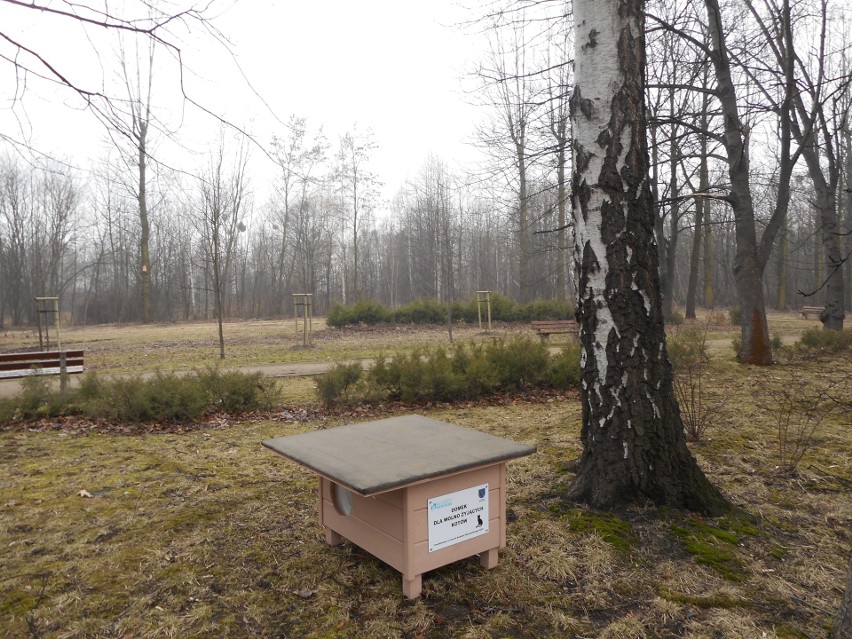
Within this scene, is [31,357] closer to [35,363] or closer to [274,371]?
[35,363]

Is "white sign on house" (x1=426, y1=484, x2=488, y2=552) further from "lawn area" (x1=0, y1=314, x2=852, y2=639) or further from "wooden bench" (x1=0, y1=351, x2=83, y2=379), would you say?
"wooden bench" (x1=0, y1=351, x2=83, y2=379)

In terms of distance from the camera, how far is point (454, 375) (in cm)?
796

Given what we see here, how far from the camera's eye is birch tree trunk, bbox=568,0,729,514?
3459 millimetres

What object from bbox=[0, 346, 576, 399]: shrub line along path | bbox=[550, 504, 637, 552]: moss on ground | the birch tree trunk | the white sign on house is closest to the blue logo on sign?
the white sign on house

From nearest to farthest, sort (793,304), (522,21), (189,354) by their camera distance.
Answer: (522,21) → (189,354) → (793,304)

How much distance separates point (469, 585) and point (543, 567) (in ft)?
1.37

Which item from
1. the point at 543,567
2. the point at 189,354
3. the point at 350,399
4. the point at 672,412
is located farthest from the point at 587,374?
the point at 189,354

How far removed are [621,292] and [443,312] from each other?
69.9ft

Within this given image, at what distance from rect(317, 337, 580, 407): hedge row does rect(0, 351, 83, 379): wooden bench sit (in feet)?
13.3

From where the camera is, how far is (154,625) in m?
2.46

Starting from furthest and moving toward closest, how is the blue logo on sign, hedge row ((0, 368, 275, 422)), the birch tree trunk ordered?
hedge row ((0, 368, 275, 422)), the birch tree trunk, the blue logo on sign

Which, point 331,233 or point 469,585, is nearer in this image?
point 469,585

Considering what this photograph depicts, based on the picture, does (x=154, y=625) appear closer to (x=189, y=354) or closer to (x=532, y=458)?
(x=532, y=458)

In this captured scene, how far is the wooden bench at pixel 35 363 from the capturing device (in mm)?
8297
